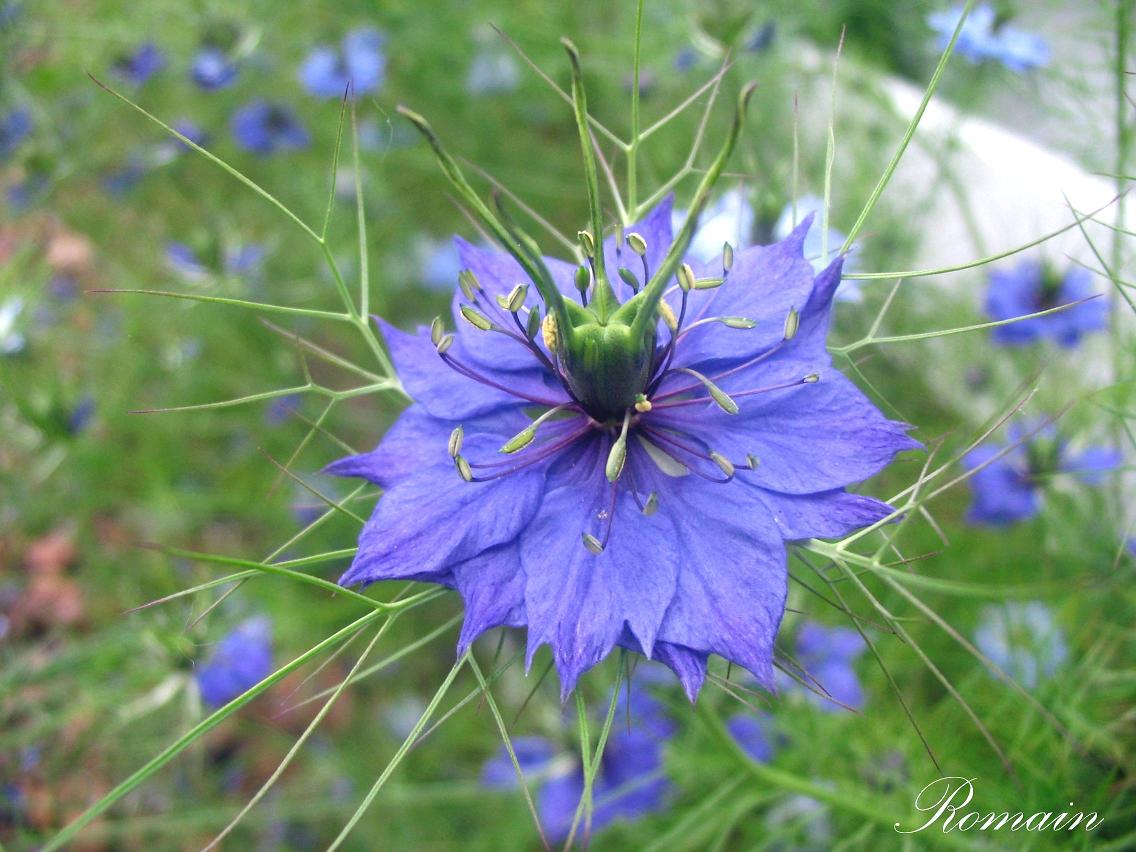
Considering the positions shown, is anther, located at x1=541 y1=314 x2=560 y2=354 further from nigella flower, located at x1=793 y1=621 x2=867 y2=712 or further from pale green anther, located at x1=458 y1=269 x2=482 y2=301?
nigella flower, located at x1=793 y1=621 x2=867 y2=712

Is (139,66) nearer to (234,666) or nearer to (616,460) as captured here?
(234,666)

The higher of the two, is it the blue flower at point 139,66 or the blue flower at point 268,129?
the blue flower at point 139,66

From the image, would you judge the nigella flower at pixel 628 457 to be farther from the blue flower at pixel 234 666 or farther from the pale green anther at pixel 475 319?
the blue flower at pixel 234 666

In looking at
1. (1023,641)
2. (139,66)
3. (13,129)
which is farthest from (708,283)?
(13,129)

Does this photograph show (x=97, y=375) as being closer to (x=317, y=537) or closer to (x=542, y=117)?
(x=317, y=537)

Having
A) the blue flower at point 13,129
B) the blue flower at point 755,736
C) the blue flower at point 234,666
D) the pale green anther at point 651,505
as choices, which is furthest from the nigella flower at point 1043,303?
the blue flower at point 13,129
